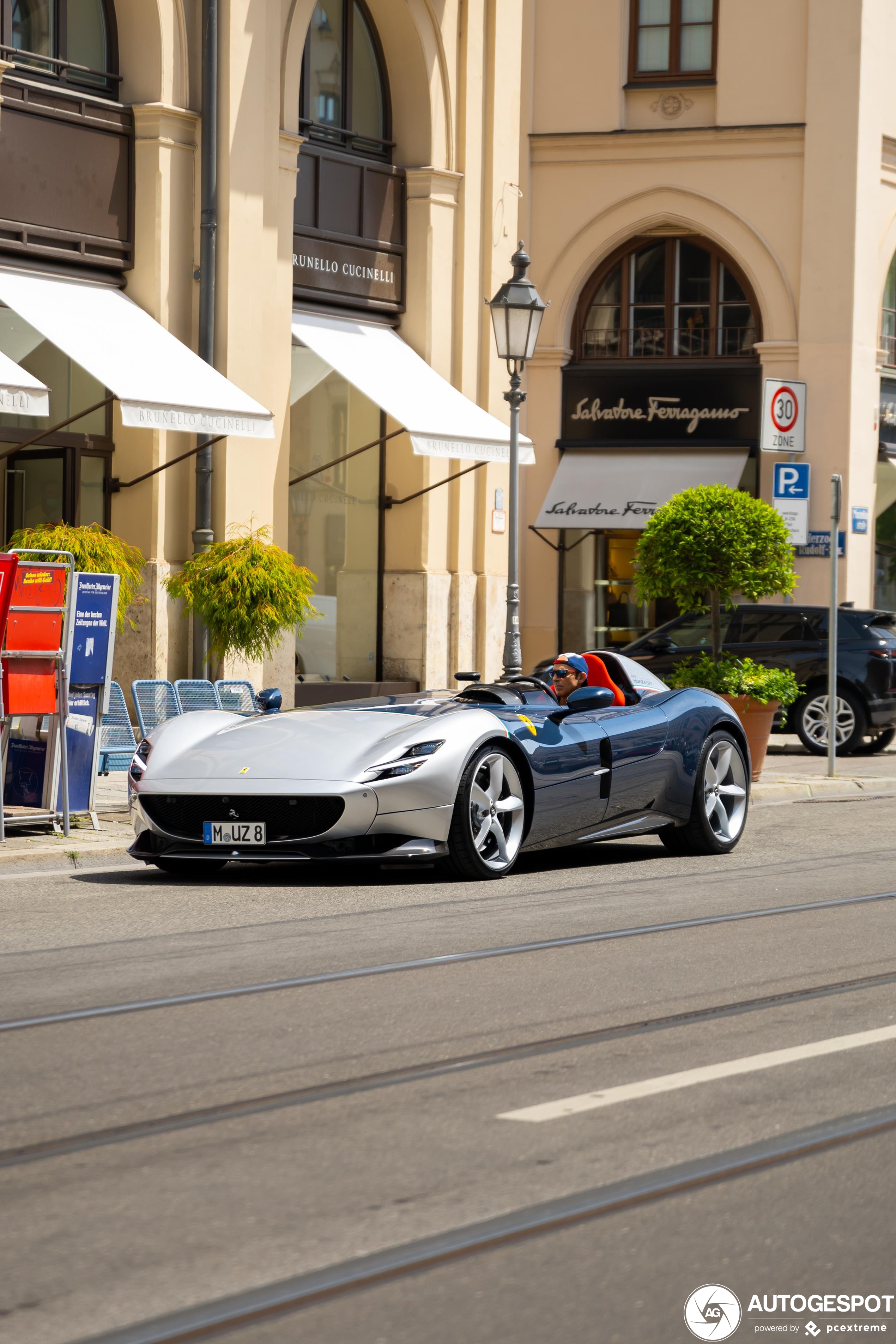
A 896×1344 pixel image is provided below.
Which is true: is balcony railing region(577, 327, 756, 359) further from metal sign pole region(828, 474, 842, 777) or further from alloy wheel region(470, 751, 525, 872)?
alloy wheel region(470, 751, 525, 872)

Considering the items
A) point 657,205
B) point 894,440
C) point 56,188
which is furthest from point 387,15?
point 894,440

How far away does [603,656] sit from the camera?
11.4 meters

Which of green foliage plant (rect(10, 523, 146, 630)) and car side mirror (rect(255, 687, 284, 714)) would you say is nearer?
car side mirror (rect(255, 687, 284, 714))

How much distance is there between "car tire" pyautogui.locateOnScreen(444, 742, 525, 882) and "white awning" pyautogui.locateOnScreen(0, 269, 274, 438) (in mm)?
7017

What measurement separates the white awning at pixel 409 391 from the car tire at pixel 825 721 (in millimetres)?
4198

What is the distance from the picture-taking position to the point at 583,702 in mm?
10539

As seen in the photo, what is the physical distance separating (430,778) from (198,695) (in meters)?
5.71

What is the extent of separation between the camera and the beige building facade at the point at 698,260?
29.7 metres

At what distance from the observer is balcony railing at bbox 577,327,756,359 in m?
30.6

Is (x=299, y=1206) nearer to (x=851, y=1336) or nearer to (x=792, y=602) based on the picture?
(x=851, y=1336)

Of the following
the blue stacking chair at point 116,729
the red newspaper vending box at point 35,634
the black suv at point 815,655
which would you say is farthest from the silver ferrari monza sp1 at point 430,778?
the black suv at point 815,655

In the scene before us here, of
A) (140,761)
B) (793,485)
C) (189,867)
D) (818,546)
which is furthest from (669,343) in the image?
(140,761)

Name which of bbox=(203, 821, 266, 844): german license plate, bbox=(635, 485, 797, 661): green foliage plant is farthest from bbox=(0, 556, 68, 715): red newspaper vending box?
bbox=(635, 485, 797, 661): green foliage plant

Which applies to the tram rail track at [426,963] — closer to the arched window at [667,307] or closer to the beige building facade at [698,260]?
the beige building facade at [698,260]
